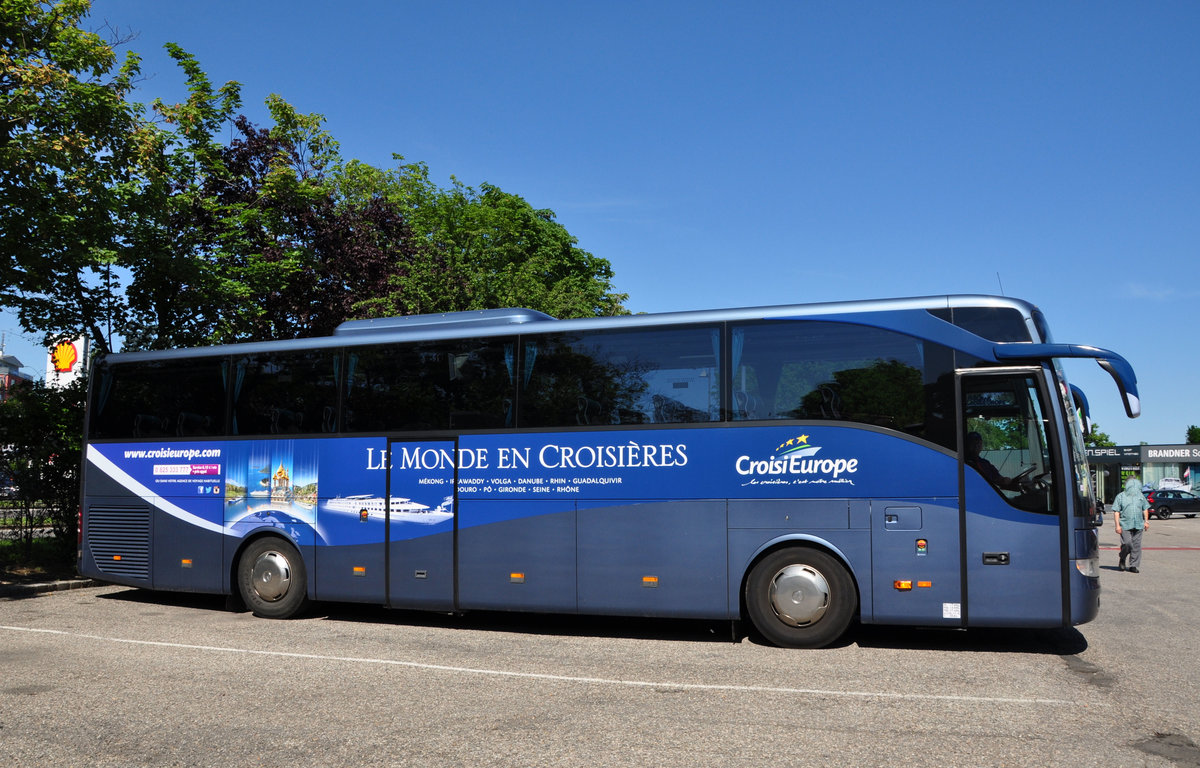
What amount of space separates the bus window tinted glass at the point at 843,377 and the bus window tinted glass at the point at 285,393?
16.8 feet

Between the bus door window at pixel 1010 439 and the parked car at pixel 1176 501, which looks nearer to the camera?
the bus door window at pixel 1010 439

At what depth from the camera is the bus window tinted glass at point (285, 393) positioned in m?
11.3

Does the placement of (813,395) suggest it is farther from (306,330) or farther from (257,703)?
(306,330)

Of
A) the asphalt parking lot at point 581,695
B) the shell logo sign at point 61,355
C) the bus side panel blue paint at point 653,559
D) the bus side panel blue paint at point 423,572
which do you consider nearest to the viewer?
the asphalt parking lot at point 581,695

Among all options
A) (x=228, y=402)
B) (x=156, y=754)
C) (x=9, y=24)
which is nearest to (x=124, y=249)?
(x=9, y=24)

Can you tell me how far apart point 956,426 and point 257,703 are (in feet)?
21.7

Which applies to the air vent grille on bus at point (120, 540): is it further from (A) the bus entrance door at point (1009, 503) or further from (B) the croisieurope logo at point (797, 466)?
(A) the bus entrance door at point (1009, 503)

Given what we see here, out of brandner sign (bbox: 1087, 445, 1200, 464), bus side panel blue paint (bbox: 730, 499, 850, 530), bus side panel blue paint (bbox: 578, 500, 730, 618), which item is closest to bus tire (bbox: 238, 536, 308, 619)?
bus side panel blue paint (bbox: 578, 500, 730, 618)

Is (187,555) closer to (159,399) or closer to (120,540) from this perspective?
(120,540)

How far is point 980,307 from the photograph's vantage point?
8984 millimetres

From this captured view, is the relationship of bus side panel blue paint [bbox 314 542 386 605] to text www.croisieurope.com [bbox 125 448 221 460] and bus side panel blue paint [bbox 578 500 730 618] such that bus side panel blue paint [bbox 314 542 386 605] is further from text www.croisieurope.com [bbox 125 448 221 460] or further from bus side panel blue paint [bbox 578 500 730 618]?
bus side panel blue paint [bbox 578 500 730 618]

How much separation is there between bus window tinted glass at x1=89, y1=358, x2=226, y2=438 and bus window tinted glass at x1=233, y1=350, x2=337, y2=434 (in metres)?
0.35

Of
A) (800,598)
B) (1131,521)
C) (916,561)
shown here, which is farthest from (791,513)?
(1131,521)

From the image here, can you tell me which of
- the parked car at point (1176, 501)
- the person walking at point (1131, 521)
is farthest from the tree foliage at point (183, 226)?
the parked car at point (1176, 501)
